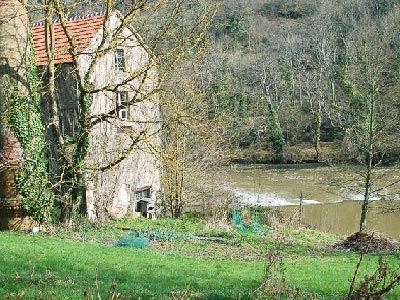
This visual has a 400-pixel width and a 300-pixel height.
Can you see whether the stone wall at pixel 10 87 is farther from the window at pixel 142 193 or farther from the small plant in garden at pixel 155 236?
the window at pixel 142 193

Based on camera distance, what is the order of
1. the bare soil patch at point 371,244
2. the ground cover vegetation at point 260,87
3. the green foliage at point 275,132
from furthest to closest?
the green foliage at point 275,132 < the bare soil patch at point 371,244 < the ground cover vegetation at point 260,87

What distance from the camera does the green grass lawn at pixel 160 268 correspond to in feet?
26.6

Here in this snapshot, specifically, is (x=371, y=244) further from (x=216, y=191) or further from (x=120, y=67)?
(x=216, y=191)

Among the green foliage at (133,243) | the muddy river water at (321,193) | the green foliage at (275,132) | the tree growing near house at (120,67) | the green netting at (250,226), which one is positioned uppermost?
the tree growing near house at (120,67)

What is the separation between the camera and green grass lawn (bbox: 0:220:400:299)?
26.6 feet

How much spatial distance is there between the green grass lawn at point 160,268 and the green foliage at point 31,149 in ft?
4.80

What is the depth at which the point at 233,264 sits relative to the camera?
1356 cm

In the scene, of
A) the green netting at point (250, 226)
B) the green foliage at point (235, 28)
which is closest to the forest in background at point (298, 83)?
the green foliage at point (235, 28)

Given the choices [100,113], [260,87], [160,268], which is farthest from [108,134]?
[260,87]

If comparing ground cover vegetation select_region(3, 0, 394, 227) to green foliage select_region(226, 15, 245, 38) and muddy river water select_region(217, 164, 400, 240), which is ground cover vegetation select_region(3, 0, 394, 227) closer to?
green foliage select_region(226, 15, 245, 38)

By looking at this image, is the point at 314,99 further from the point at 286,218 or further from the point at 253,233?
the point at 253,233

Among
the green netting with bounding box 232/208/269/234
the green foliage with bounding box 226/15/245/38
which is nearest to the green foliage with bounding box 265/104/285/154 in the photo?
the green netting with bounding box 232/208/269/234

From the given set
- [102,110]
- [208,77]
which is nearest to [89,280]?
[102,110]

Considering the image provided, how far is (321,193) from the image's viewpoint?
121 feet
